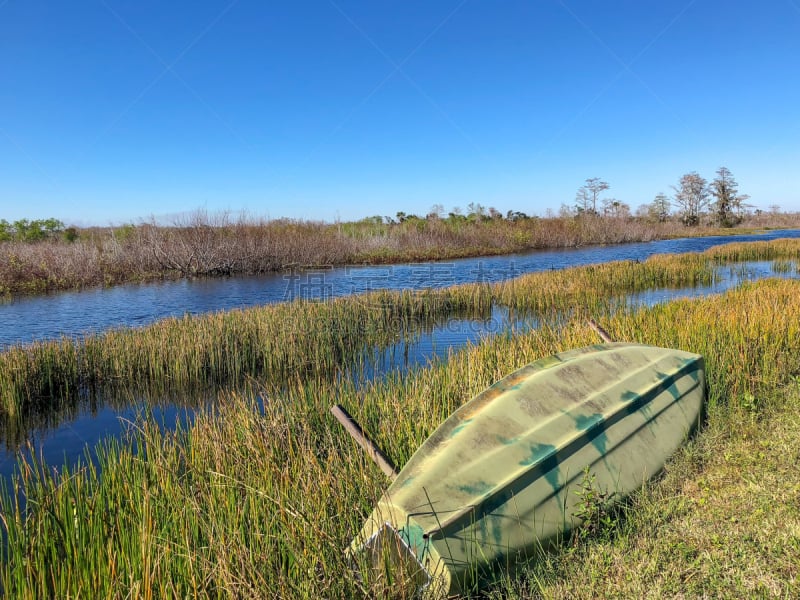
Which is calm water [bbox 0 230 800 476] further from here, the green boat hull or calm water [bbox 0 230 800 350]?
the green boat hull

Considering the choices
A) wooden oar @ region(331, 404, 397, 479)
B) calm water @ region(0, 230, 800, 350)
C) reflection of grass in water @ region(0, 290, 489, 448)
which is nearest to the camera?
wooden oar @ region(331, 404, 397, 479)

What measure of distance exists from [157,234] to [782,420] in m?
23.5

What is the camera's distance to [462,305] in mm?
12023

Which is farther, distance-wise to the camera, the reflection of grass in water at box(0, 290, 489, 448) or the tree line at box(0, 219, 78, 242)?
the tree line at box(0, 219, 78, 242)

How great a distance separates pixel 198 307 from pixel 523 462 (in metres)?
12.8

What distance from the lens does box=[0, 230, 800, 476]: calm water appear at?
598cm

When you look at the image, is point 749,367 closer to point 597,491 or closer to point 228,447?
point 597,491

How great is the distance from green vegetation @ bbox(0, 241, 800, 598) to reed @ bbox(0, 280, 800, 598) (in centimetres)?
2

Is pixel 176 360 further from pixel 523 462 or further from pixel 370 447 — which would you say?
pixel 523 462

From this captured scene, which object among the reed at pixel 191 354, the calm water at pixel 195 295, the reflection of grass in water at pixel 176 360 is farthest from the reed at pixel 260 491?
the calm water at pixel 195 295

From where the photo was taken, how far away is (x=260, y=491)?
2260 mm

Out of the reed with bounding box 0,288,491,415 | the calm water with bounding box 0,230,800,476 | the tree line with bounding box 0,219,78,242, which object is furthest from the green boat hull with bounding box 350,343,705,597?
the tree line with bounding box 0,219,78,242

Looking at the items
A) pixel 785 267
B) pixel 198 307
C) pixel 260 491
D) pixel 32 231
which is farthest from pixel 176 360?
pixel 32 231

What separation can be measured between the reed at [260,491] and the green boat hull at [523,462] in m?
0.20
